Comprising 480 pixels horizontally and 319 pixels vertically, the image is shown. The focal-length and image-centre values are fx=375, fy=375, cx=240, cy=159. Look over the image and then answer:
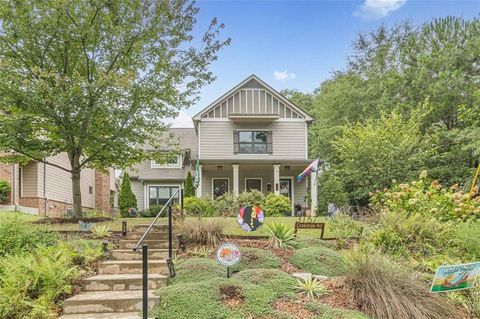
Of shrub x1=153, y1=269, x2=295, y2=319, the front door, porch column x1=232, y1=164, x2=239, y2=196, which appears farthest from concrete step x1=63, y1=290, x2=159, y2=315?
the front door

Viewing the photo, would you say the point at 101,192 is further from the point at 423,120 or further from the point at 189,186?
the point at 423,120

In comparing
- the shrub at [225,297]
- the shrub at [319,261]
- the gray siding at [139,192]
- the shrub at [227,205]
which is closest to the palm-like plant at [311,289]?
the shrub at [225,297]

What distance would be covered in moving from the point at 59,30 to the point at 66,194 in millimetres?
13559

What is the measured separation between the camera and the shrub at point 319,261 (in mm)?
6543

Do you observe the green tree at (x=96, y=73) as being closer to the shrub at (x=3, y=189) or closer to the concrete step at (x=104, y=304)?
the shrub at (x=3, y=189)

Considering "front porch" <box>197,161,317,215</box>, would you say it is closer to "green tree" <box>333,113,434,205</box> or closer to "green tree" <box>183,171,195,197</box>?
"green tree" <box>183,171,195,197</box>

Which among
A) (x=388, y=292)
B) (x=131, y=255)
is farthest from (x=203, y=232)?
(x=388, y=292)

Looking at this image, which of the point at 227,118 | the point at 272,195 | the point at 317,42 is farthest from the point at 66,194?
the point at 317,42

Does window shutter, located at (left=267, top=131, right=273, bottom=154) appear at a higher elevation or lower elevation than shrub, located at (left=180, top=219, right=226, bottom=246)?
higher

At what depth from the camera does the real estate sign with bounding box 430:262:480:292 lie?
454cm

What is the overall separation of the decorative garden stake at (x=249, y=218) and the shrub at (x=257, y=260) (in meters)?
0.64

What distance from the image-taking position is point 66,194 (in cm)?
2209

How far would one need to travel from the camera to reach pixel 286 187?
21891 millimetres

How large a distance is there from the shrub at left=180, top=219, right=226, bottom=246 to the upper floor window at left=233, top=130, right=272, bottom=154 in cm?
1300
